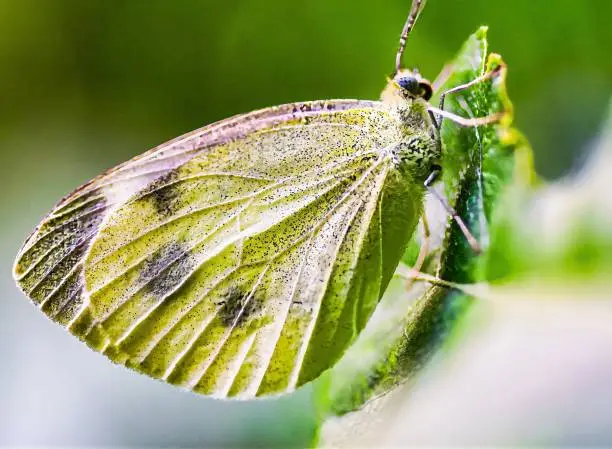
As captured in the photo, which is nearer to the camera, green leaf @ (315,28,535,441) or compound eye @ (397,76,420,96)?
green leaf @ (315,28,535,441)

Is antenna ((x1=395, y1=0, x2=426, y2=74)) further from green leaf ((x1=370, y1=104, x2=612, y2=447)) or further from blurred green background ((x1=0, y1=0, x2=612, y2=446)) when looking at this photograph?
green leaf ((x1=370, y1=104, x2=612, y2=447))

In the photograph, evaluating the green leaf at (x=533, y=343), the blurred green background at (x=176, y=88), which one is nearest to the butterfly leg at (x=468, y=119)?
the green leaf at (x=533, y=343)

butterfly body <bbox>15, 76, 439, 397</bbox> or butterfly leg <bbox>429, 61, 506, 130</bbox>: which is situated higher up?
butterfly leg <bbox>429, 61, 506, 130</bbox>

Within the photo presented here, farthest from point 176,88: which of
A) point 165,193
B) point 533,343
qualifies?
point 533,343

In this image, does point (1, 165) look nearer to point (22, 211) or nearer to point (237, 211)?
point (22, 211)

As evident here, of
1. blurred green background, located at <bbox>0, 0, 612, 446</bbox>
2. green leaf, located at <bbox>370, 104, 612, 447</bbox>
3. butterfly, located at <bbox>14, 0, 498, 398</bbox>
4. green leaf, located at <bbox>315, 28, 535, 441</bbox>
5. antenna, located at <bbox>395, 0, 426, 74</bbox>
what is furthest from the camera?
blurred green background, located at <bbox>0, 0, 612, 446</bbox>

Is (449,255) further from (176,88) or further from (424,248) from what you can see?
(176,88)

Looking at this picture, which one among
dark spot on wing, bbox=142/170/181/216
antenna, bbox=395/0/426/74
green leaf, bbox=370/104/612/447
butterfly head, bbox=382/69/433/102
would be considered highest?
antenna, bbox=395/0/426/74

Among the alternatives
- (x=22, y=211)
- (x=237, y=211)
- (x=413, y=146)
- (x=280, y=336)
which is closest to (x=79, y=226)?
(x=237, y=211)

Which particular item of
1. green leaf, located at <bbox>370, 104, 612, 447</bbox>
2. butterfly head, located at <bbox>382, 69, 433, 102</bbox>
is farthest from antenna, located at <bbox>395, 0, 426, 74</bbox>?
green leaf, located at <bbox>370, 104, 612, 447</bbox>
